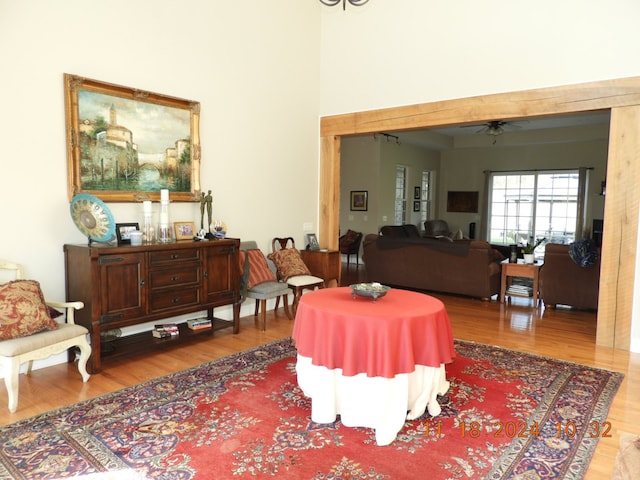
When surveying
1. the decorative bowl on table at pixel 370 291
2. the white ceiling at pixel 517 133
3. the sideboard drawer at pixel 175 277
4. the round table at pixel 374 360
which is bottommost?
the round table at pixel 374 360

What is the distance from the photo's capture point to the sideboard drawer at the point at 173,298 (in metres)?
3.91

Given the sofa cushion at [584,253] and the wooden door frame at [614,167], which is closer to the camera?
the wooden door frame at [614,167]

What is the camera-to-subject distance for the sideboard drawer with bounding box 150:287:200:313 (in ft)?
12.8

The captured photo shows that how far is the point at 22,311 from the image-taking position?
3055 mm

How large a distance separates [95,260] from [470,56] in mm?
4396

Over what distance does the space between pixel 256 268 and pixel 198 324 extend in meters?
0.90

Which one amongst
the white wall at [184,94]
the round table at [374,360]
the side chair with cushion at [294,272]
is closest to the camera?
the round table at [374,360]

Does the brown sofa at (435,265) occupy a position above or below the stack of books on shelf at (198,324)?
above

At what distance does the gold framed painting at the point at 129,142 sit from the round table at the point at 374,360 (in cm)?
229

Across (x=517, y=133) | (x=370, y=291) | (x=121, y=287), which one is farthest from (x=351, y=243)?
(x=370, y=291)

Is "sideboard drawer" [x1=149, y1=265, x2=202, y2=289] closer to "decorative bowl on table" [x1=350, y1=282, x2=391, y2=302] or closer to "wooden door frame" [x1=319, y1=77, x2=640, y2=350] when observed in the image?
"decorative bowl on table" [x1=350, y1=282, x2=391, y2=302]

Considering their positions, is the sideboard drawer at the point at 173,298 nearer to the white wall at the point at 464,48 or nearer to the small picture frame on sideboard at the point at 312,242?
the small picture frame on sideboard at the point at 312,242

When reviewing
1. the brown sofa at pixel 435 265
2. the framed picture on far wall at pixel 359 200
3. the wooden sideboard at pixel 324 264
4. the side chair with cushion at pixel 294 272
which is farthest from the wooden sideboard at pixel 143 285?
the framed picture on far wall at pixel 359 200

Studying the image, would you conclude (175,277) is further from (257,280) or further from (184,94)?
(184,94)
